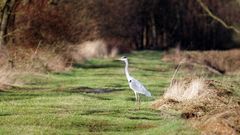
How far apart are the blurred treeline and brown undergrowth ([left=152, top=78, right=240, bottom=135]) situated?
16347 millimetres

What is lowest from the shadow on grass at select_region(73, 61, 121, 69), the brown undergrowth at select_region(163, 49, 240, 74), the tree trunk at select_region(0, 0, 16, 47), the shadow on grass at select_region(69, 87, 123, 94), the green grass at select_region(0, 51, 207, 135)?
the brown undergrowth at select_region(163, 49, 240, 74)

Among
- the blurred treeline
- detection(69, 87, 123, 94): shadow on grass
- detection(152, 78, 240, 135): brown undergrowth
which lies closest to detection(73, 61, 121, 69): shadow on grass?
the blurred treeline

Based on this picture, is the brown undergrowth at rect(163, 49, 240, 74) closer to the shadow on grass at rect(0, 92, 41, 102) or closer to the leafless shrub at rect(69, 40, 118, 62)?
the leafless shrub at rect(69, 40, 118, 62)

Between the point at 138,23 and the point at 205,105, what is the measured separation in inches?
2553

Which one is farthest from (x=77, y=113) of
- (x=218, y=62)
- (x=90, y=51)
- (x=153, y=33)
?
(x=153, y=33)

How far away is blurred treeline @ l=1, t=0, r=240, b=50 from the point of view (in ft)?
132

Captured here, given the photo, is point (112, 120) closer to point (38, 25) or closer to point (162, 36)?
point (38, 25)

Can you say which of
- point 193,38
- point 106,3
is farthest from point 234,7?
point 106,3

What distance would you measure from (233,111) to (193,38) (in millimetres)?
71846

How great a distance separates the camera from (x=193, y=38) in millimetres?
88938

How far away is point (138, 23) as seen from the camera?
84.6 m

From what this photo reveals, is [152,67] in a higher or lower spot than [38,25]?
lower

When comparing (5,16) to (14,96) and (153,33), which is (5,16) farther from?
(153,33)

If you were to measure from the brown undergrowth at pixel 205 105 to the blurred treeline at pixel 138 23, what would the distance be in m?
16.3
